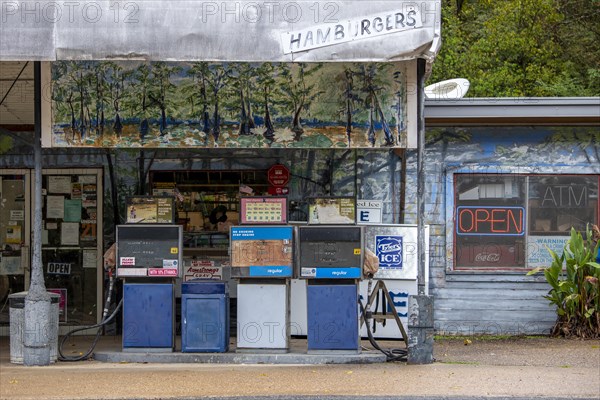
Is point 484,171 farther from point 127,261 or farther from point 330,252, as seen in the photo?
point 127,261

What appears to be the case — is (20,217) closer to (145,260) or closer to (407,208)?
(145,260)

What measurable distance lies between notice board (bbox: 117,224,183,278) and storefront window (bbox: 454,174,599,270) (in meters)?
4.42

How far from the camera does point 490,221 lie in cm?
1352

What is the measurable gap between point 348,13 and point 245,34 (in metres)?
1.10

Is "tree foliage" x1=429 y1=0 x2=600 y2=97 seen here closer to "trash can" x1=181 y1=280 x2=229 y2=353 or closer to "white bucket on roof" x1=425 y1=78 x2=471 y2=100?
"white bucket on roof" x1=425 y1=78 x2=471 y2=100

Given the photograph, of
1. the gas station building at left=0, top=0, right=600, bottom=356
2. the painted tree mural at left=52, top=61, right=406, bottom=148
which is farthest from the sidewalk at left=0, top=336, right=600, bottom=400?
the painted tree mural at left=52, top=61, right=406, bottom=148

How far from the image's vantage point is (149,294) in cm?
1111

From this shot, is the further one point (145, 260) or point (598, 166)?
point (598, 166)

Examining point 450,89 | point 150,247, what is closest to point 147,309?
point 150,247

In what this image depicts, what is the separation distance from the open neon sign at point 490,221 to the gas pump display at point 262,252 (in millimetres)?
3458

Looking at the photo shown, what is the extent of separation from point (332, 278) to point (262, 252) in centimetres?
86

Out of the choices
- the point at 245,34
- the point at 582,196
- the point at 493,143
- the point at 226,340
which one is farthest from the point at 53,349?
the point at 582,196

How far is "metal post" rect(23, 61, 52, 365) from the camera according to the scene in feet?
35.2

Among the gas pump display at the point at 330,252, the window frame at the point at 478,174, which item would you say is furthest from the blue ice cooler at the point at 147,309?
the window frame at the point at 478,174
